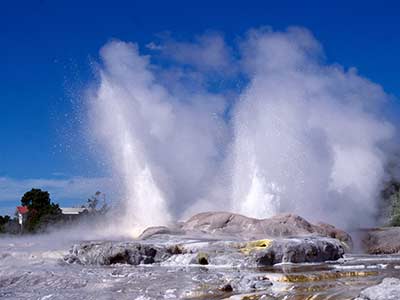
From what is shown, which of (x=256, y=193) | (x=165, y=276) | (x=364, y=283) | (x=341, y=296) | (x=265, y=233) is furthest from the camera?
(x=256, y=193)

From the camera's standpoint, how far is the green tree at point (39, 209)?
163 feet

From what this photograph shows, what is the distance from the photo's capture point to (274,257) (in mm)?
19359

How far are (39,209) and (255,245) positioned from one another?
139 ft

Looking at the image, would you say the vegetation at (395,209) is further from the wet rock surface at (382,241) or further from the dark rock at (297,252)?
the dark rock at (297,252)

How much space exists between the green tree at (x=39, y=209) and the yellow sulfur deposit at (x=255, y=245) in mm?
31020

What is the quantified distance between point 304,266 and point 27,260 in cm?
981

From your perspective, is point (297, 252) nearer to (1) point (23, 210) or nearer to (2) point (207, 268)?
(2) point (207, 268)

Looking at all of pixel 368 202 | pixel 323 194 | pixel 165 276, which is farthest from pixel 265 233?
pixel 368 202

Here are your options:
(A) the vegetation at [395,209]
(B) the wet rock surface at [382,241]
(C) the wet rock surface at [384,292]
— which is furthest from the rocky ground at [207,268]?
(A) the vegetation at [395,209]

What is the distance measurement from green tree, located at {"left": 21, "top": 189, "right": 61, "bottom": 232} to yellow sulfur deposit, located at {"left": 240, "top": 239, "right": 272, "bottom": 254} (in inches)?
1221

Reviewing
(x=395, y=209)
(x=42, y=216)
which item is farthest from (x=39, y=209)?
(x=395, y=209)

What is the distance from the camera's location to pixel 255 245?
65.8 ft

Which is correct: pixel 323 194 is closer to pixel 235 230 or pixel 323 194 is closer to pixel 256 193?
pixel 256 193

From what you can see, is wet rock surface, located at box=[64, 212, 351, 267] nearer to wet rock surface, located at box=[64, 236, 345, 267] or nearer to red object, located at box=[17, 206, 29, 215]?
wet rock surface, located at box=[64, 236, 345, 267]
